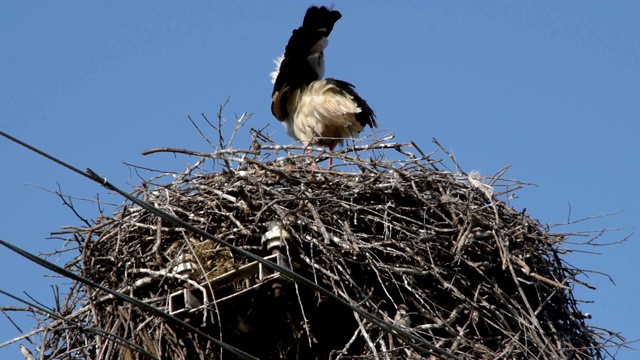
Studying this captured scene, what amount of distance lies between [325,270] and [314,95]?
108 inches

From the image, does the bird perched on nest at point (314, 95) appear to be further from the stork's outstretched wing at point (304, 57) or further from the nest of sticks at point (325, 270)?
the nest of sticks at point (325, 270)

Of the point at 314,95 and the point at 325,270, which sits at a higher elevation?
the point at 314,95

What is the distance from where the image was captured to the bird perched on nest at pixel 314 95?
27.9ft

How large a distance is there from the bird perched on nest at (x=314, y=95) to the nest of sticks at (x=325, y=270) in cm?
153

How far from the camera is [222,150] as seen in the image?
691cm

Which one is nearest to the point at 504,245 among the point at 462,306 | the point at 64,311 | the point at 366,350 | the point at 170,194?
the point at 462,306

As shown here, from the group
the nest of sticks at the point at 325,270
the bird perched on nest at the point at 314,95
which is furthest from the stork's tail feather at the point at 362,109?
the nest of sticks at the point at 325,270

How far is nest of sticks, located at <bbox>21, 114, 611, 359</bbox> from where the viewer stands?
20.1ft

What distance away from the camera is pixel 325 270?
6.20 m

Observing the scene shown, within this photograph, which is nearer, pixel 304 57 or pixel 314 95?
pixel 314 95

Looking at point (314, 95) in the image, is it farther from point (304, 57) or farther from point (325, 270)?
point (325, 270)

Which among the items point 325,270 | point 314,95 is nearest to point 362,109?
point 314,95

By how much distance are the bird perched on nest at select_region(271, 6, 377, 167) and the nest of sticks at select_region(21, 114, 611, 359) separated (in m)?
1.53

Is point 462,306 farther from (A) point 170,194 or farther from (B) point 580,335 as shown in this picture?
(A) point 170,194
